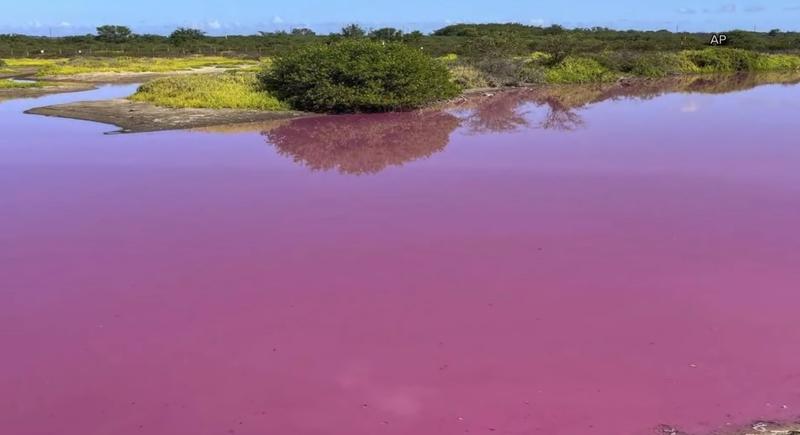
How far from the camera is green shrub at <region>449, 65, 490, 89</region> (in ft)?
85.0

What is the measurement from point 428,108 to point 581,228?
1275 cm

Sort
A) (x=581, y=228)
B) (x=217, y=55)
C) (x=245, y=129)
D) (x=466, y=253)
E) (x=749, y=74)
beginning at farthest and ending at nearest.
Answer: (x=217, y=55), (x=749, y=74), (x=245, y=129), (x=581, y=228), (x=466, y=253)

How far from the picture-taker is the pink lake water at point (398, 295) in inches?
181

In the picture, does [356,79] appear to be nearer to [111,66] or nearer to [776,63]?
[111,66]

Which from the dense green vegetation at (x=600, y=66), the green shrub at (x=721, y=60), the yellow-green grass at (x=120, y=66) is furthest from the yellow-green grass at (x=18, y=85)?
the green shrub at (x=721, y=60)

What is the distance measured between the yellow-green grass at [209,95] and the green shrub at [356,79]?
2.14 ft

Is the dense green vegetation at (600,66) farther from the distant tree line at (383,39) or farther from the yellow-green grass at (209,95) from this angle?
the yellow-green grass at (209,95)

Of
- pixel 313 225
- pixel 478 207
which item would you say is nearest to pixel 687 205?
pixel 478 207

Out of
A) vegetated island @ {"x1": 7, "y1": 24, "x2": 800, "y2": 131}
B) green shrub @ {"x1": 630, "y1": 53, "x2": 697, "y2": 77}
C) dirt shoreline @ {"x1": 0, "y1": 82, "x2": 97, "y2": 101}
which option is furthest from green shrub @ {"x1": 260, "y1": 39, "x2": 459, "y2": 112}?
green shrub @ {"x1": 630, "y1": 53, "x2": 697, "y2": 77}

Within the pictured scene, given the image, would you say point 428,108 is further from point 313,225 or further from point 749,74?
point 749,74

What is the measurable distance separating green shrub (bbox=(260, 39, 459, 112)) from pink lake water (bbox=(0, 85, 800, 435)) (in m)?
6.59

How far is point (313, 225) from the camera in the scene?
8.55 m

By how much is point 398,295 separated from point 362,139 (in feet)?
29.8

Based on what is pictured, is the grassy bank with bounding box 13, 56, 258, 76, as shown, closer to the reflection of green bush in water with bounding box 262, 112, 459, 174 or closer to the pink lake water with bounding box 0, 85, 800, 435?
the reflection of green bush in water with bounding box 262, 112, 459, 174
